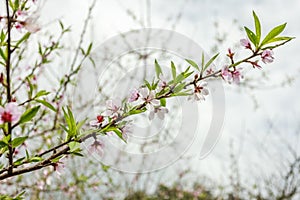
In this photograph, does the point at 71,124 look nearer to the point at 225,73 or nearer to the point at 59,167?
the point at 59,167

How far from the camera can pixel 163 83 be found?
4.03 feet

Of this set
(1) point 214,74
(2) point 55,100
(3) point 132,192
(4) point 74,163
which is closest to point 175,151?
(3) point 132,192

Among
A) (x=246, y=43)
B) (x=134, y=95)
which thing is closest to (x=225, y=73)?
(x=246, y=43)

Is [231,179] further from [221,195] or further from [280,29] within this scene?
[280,29]

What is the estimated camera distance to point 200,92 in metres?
1.34

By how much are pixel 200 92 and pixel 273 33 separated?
1.08 ft

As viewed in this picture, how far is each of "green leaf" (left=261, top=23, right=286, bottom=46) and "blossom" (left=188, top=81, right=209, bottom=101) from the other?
0.86 feet

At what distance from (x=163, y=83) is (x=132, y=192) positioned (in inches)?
193

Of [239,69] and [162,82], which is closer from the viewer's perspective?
[162,82]

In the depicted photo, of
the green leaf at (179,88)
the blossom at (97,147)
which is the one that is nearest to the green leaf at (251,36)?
the green leaf at (179,88)

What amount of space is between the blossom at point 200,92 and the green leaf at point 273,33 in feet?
0.86

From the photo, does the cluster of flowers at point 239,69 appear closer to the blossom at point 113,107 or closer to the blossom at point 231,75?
the blossom at point 231,75

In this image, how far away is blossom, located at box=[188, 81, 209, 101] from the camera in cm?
133

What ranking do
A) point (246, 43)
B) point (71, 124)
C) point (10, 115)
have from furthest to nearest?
point (246, 43) → point (71, 124) → point (10, 115)
